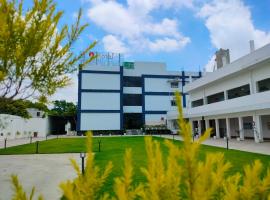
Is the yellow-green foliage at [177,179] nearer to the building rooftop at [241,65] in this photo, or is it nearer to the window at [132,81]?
the building rooftop at [241,65]

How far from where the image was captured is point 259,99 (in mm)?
23812

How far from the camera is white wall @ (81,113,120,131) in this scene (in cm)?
5066

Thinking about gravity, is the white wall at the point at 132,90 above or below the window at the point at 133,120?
above

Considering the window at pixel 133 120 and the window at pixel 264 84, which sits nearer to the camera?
the window at pixel 264 84

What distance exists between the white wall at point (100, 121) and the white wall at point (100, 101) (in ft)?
4.71

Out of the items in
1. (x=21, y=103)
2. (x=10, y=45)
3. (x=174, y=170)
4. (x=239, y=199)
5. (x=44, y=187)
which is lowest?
(x=44, y=187)

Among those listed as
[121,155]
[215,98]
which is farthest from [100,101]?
[121,155]

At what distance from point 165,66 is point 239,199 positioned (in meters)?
57.6

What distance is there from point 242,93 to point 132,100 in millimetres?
26712

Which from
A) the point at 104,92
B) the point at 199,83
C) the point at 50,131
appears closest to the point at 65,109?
the point at 50,131

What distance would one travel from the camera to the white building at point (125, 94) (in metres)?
51.4

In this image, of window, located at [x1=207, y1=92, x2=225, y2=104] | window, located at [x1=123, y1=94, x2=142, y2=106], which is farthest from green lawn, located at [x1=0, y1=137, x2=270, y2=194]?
window, located at [x1=123, y1=94, x2=142, y2=106]

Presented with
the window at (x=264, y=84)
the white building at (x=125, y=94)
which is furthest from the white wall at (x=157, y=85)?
the window at (x=264, y=84)

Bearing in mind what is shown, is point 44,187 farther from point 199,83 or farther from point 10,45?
point 199,83
